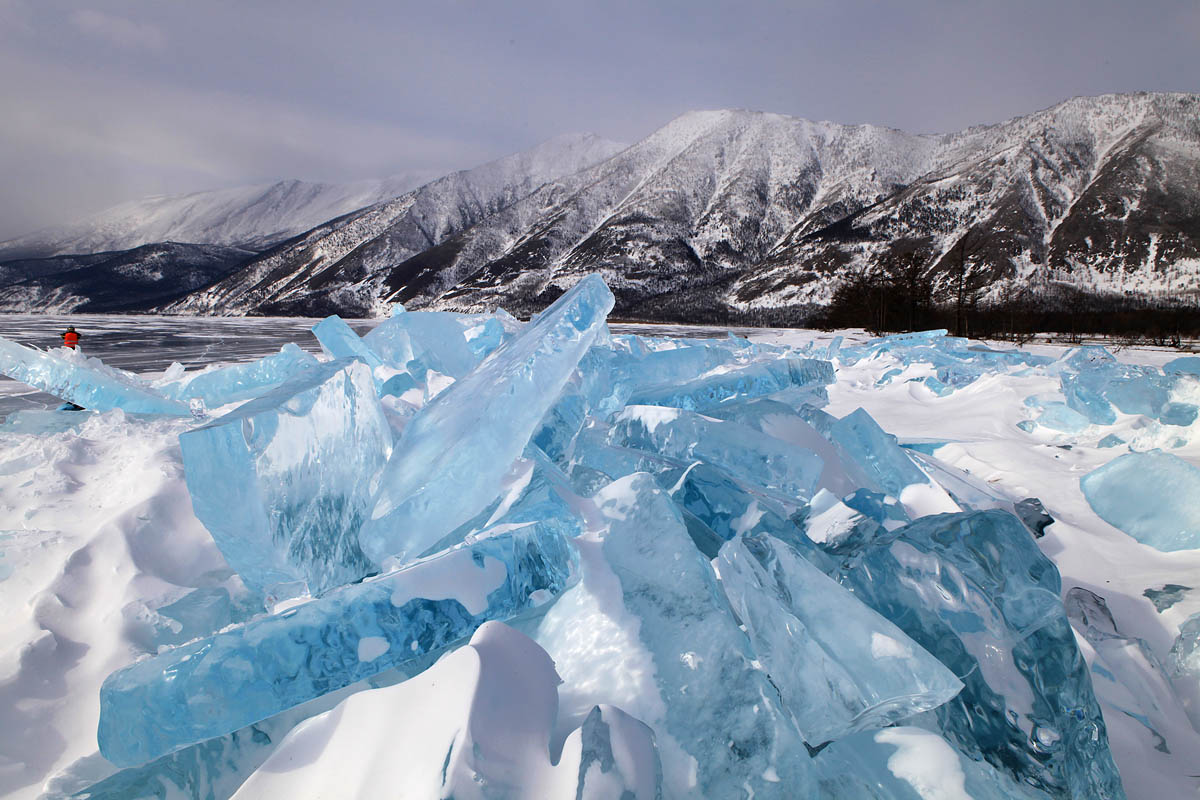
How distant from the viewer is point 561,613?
1109 mm

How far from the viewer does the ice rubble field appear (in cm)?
82

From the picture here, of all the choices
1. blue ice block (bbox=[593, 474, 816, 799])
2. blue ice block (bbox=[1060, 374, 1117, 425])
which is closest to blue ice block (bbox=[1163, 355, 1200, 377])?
blue ice block (bbox=[1060, 374, 1117, 425])

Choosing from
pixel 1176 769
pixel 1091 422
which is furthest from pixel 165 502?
pixel 1091 422

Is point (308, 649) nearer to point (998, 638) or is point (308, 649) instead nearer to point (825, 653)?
point (825, 653)

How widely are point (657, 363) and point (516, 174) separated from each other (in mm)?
178155

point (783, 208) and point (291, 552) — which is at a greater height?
point (291, 552)

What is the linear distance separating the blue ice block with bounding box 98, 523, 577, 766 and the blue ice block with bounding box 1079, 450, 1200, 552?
2.13 meters

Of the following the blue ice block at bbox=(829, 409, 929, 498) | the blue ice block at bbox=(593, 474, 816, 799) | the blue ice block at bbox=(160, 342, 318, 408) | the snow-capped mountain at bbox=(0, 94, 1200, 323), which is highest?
the blue ice block at bbox=(593, 474, 816, 799)

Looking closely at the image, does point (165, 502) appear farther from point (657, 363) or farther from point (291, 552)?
point (657, 363)

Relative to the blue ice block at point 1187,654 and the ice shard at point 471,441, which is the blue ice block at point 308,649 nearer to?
the ice shard at point 471,441

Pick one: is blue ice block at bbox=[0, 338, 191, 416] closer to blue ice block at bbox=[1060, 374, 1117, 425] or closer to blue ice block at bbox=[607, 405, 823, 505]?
blue ice block at bbox=[607, 405, 823, 505]

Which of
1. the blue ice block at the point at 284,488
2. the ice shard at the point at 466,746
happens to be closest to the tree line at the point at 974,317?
the blue ice block at the point at 284,488

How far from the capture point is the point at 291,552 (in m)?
1.24

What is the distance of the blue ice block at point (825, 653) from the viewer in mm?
853
